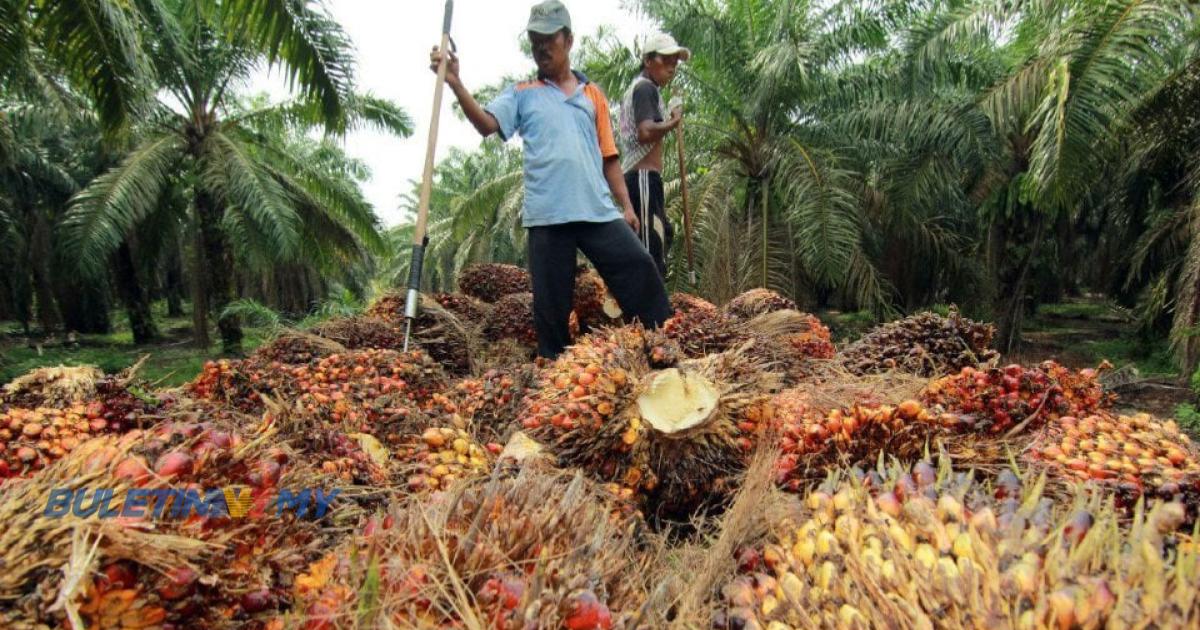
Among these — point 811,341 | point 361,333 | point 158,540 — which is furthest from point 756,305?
point 158,540

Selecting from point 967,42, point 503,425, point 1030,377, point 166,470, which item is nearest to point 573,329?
point 503,425

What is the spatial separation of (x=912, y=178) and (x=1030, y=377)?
8634mm

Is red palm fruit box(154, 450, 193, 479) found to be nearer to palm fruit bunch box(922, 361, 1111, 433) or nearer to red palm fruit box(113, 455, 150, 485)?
red palm fruit box(113, 455, 150, 485)

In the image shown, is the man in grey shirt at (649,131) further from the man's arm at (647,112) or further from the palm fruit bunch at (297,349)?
the palm fruit bunch at (297,349)

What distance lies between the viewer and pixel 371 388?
2543mm

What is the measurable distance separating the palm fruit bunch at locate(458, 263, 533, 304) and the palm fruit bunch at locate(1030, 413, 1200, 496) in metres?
3.85

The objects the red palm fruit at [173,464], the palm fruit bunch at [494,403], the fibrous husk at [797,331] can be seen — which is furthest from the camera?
the fibrous husk at [797,331]

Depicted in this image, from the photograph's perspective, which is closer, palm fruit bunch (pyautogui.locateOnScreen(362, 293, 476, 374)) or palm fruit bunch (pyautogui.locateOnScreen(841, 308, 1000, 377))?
palm fruit bunch (pyautogui.locateOnScreen(841, 308, 1000, 377))

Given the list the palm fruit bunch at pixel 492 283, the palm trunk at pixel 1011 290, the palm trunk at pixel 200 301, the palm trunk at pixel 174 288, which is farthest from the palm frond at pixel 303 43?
the palm trunk at pixel 174 288

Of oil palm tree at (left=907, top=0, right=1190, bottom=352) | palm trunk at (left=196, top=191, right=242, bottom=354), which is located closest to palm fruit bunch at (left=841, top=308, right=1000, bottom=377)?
oil palm tree at (left=907, top=0, right=1190, bottom=352)

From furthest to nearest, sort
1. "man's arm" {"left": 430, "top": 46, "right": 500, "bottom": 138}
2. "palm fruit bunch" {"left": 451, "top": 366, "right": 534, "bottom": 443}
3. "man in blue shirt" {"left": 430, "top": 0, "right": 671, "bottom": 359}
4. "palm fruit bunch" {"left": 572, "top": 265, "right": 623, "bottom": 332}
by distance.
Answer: "palm fruit bunch" {"left": 572, "top": 265, "right": 623, "bottom": 332}
"man in blue shirt" {"left": 430, "top": 0, "right": 671, "bottom": 359}
"man's arm" {"left": 430, "top": 46, "right": 500, "bottom": 138}
"palm fruit bunch" {"left": 451, "top": 366, "right": 534, "bottom": 443}

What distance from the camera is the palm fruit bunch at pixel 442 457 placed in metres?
1.85

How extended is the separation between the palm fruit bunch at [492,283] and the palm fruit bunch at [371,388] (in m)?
2.18

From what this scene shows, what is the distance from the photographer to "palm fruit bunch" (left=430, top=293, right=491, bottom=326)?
4446mm
